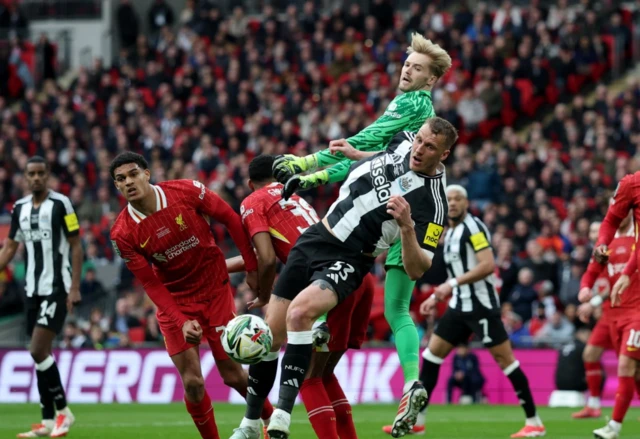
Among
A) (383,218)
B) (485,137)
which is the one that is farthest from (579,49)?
(383,218)

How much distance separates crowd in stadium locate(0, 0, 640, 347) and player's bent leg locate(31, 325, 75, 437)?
24.5 ft

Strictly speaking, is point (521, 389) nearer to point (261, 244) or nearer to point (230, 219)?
point (261, 244)

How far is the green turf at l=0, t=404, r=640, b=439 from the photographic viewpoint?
1256 cm

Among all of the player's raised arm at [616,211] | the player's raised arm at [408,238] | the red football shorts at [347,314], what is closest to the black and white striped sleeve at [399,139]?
the player's raised arm at [408,238]

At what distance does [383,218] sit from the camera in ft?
29.3

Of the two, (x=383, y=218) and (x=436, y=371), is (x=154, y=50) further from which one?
(x=383, y=218)

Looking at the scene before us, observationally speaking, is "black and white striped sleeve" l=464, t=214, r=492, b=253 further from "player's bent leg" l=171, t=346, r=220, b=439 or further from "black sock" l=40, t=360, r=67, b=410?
"black sock" l=40, t=360, r=67, b=410

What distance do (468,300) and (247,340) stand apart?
5.03 meters

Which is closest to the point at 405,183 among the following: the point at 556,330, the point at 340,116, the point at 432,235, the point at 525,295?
the point at 432,235

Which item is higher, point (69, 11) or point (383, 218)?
point (69, 11)

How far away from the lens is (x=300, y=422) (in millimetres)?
14297

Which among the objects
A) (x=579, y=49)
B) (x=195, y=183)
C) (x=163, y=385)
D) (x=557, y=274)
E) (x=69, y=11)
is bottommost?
(x=163, y=385)

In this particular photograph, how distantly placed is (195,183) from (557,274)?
10.8 meters

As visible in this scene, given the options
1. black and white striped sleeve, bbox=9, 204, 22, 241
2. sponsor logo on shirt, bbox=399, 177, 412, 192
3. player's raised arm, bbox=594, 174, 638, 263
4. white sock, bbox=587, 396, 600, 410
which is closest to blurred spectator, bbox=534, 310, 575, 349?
white sock, bbox=587, 396, 600, 410
